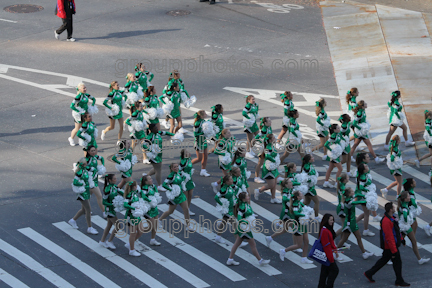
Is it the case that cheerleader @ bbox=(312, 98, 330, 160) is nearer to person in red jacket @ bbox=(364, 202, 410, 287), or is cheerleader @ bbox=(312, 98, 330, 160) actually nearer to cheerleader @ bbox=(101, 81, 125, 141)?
person in red jacket @ bbox=(364, 202, 410, 287)

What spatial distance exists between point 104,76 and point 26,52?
4069mm

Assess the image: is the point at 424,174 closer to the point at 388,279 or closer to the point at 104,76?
the point at 388,279

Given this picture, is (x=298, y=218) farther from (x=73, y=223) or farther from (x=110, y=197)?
(x=73, y=223)

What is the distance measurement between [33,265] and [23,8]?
1957 cm

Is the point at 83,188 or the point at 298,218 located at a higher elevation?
the point at 83,188

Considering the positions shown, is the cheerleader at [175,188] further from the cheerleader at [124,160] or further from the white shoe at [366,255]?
the white shoe at [366,255]

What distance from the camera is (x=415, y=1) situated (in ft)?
98.8

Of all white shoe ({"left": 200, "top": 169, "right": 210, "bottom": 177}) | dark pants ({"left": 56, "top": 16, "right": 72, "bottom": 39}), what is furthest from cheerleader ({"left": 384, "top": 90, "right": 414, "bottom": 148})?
dark pants ({"left": 56, "top": 16, "right": 72, "bottom": 39})

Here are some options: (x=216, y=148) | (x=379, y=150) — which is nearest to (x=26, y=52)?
(x=216, y=148)

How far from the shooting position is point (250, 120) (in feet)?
56.7

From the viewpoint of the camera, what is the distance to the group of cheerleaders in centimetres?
1266

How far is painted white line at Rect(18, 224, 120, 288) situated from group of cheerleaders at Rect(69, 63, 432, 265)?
751mm

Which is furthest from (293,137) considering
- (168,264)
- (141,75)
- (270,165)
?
(168,264)

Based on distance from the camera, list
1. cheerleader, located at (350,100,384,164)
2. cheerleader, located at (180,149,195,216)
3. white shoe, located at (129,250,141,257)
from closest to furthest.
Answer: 1. white shoe, located at (129,250,141,257)
2. cheerleader, located at (180,149,195,216)
3. cheerleader, located at (350,100,384,164)
